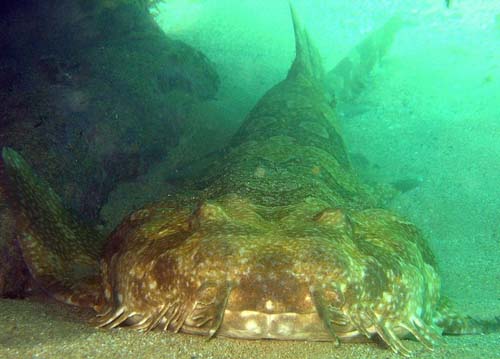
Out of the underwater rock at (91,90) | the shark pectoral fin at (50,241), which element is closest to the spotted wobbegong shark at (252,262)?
the shark pectoral fin at (50,241)

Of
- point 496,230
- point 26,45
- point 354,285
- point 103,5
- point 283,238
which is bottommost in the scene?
point 496,230

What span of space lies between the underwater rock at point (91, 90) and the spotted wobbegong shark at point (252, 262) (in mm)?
1121

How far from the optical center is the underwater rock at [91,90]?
5.14 metres

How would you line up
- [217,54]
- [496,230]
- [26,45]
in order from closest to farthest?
[496,230], [26,45], [217,54]

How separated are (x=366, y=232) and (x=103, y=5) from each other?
6667 millimetres

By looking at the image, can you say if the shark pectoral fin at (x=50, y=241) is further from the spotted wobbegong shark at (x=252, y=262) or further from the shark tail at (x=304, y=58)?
the shark tail at (x=304, y=58)

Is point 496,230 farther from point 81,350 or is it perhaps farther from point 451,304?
point 81,350

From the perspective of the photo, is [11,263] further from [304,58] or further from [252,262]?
[304,58]

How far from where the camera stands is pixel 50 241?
3.87m

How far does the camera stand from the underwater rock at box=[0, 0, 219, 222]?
202 inches

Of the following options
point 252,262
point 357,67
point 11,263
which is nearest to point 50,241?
point 11,263

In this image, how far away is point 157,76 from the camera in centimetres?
732

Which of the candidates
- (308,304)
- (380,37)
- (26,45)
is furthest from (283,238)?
(380,37)

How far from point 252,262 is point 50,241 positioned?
92.7 inches
